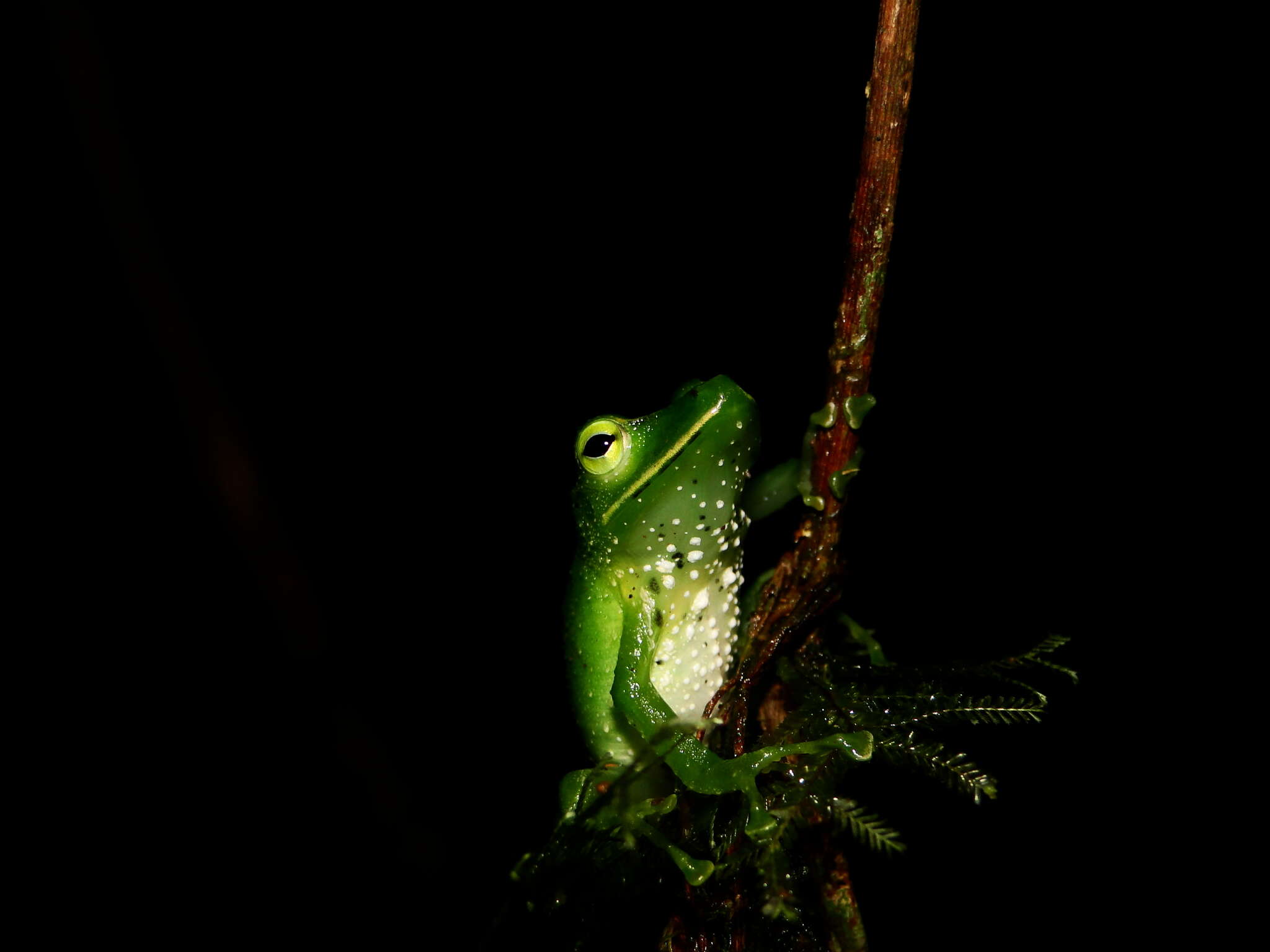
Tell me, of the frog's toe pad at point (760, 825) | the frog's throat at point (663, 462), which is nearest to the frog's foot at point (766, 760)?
the frog's toe pad at point (760, 825)

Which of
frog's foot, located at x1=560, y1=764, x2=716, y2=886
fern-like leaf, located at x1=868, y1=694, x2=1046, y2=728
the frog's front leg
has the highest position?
the frog's front leg

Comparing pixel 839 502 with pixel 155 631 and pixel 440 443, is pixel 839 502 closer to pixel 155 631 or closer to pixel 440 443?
pixel 440 443

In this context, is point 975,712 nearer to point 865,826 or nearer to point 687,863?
point 865,826

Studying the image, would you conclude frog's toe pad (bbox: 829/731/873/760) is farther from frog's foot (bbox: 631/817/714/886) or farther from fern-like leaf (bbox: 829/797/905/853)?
frog's foot (bbox: 631/817/714/886)

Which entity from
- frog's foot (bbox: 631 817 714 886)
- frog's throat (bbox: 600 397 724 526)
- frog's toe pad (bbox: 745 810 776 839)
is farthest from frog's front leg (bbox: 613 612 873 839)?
frog's throat (bbox: 600 397 724 526)

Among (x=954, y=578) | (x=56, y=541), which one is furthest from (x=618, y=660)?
(x=56, y=541)

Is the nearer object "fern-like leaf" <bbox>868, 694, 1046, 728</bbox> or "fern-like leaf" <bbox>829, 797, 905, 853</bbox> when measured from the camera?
"fern-like leaf" <bbox>829, 797, 905, 853</bbox>
